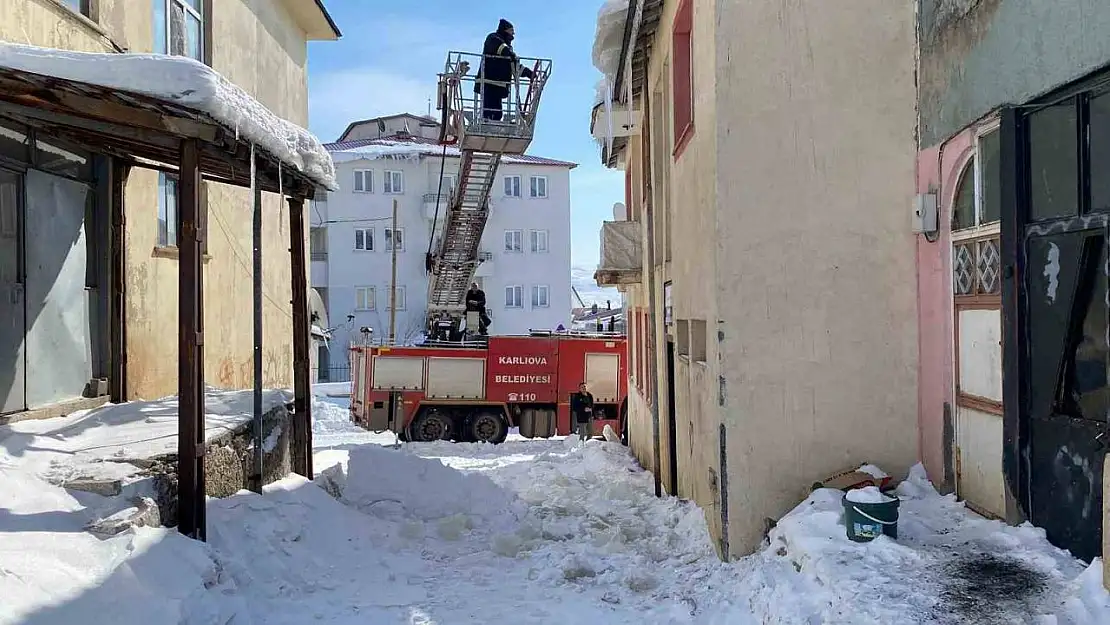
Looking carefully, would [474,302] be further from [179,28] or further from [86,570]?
[86,570]

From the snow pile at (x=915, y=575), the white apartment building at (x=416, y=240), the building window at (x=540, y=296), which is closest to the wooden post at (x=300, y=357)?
the snow pile at (x=915, y=575)

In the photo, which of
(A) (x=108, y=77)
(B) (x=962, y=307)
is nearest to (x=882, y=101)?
(B) (x=962, y=307)

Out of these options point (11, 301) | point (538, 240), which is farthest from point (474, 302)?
point (538, 240)

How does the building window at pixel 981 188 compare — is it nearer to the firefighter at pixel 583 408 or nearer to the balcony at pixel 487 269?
the firefighter at pixel 583 408

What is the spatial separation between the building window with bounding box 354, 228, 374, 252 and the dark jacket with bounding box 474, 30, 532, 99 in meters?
22.0

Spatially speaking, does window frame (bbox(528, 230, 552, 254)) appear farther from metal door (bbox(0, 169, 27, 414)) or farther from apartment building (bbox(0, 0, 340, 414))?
metal door (bbox(0, 169, 27, 414))

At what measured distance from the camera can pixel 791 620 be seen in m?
4.44

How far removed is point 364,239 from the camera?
3697 cm

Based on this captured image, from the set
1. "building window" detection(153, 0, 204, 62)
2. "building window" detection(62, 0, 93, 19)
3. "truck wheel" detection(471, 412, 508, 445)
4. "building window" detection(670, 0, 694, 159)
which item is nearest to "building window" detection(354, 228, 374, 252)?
"truck wheel" detection(471, 412, 508, 445)

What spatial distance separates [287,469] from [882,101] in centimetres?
628

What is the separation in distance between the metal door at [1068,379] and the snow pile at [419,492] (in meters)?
5.21

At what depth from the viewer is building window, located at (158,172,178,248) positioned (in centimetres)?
943

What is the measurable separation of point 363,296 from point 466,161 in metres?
20.5

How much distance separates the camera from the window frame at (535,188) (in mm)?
38188
